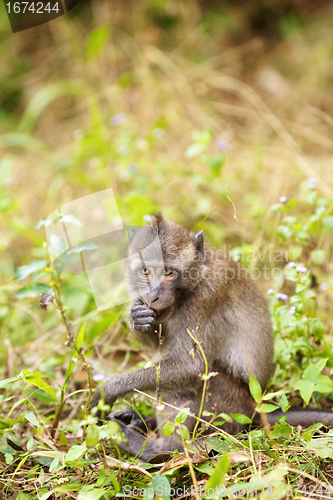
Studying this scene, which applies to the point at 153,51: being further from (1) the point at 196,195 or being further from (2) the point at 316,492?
(2) the point at 316,492

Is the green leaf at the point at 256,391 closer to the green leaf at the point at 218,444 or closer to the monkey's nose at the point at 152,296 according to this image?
the green leaf at the point at 218,444

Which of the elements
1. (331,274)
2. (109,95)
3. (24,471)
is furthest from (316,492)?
(109,95)

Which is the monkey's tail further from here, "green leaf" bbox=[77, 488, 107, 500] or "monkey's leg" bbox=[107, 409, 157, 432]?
"green leaf" bbox=[77, 488, 107, 500]

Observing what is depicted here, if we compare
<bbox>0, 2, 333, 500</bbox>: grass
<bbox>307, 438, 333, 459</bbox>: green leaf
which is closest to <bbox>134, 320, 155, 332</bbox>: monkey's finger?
<bbox>0, 2, 333, 500</bbox>: grass

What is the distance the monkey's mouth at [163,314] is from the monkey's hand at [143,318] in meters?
0.05

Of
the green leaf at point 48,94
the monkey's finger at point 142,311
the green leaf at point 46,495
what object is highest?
the green leaf at point 48,94

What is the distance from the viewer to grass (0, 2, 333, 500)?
3068 millimetres

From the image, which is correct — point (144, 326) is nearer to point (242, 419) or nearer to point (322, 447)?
point (242, 419)

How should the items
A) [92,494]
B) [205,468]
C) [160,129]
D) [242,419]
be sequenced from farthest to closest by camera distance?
1. [160,129]
2. [242,419]
3. [205,468]
4. [92,494]

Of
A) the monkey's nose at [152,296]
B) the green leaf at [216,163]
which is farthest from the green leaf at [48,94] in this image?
the monkey's nose at [152,296]

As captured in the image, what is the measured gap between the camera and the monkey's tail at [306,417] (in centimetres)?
341

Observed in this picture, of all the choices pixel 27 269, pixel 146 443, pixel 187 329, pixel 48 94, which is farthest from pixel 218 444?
pixel 48 94

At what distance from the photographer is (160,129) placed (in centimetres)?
711

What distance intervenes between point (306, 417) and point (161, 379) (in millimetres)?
1146
